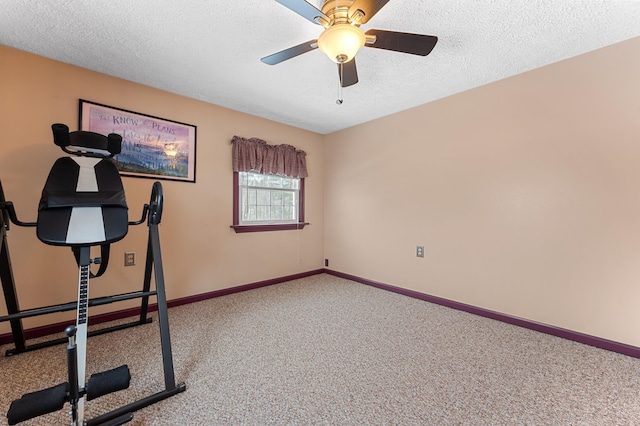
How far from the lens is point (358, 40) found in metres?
1.48

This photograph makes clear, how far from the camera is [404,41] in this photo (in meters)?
1.59

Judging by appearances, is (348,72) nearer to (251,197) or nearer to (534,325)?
(251,197)

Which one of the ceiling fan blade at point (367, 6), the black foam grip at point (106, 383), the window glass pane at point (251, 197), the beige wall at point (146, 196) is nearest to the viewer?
the black foam grip at point (106, 383)

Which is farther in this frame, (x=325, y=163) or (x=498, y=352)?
(x=325, y=163)

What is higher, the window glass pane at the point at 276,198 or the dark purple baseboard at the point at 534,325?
the window glass pane at the point at 276,198

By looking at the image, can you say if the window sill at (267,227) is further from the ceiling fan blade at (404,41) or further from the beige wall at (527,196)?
the ceiling fan blade at (404,41)

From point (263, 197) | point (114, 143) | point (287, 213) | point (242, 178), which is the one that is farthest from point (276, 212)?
point (114, 143)

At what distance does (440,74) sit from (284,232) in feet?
8.74

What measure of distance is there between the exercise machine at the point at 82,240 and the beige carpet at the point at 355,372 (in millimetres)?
222

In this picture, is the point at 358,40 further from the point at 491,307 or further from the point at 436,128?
the point at 491,307

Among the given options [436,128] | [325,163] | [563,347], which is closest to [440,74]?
[436,128]

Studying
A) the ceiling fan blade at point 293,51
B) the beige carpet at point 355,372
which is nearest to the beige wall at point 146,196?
the beige carpet at point 355,372

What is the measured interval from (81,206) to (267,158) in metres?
2.31

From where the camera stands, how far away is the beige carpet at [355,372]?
140 cm
